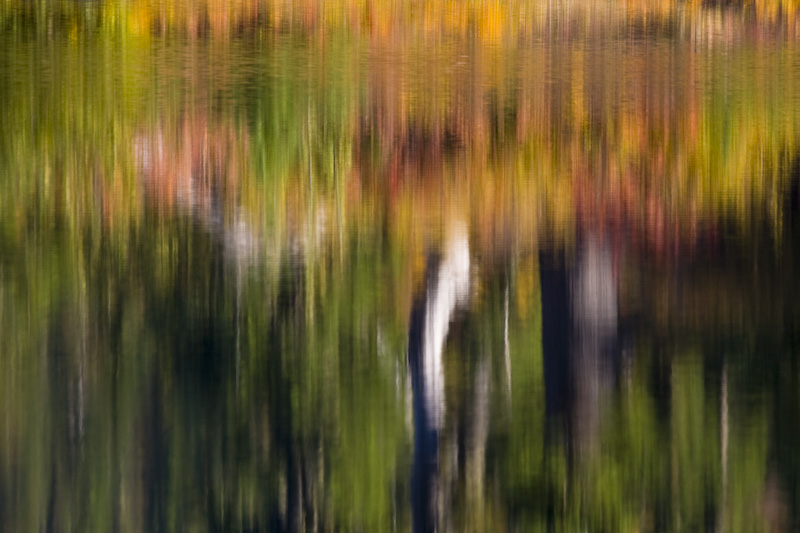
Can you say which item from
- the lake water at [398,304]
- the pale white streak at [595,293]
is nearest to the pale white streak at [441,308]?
the lake water at [398,304]

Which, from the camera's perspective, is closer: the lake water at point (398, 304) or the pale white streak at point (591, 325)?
the lake water at point (398, 304)

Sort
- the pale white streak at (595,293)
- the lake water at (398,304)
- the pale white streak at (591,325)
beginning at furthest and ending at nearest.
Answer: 1. the pale white streak at (595,293)
2. the pale white streak at (591,325)
3. the lake water at (398,304)

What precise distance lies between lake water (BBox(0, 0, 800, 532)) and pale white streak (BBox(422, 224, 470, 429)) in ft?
0.08

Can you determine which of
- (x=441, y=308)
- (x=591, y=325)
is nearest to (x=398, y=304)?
(x=441, y=308)

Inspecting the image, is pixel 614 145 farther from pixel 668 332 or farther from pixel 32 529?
pixel 32 529

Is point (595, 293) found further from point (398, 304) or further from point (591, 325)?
point (398, 304)

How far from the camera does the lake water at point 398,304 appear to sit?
6176 mm

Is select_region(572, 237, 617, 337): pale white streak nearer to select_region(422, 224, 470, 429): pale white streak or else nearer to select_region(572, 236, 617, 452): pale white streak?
select_region(572, 236, 617, 452): pale white streak

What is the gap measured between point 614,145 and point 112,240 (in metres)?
4.84

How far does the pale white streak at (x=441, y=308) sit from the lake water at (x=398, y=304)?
1.0 inches

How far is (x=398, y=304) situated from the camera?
8.30m

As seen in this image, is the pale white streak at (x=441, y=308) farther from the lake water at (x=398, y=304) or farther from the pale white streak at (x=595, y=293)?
the pale white streak at (x=595, y=293)

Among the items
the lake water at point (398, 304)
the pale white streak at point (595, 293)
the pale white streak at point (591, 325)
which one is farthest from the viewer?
the pale white streak at point (595, 293)

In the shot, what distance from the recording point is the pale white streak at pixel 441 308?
6.96 m
